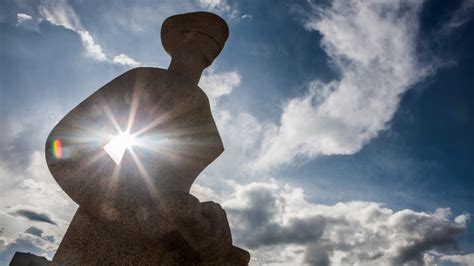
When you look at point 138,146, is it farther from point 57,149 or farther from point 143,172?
point 57,149

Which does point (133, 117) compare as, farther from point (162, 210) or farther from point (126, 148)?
point (162, 210)

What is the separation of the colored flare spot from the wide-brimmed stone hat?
73.7 inches

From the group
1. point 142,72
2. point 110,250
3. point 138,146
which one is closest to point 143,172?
point 138,146

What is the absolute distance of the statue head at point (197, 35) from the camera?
4105 millimetres

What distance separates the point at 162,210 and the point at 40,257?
17528 millimetres

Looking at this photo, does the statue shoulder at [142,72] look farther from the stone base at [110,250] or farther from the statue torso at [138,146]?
the stone base at [110,250]

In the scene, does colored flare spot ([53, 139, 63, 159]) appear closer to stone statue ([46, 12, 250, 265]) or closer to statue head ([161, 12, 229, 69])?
stone statue ([46, 12, 250, 265])

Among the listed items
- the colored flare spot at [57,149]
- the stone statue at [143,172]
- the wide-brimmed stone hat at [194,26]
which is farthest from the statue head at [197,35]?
the colored flare spot at [57,149]

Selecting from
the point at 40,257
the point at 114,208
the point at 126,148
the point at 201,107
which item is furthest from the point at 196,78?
the point at 40,257

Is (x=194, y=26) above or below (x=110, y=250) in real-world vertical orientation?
above

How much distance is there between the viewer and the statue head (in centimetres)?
411

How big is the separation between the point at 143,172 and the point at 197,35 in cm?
197

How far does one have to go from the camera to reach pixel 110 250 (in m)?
2.60

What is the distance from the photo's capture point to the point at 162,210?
222 centimetres
